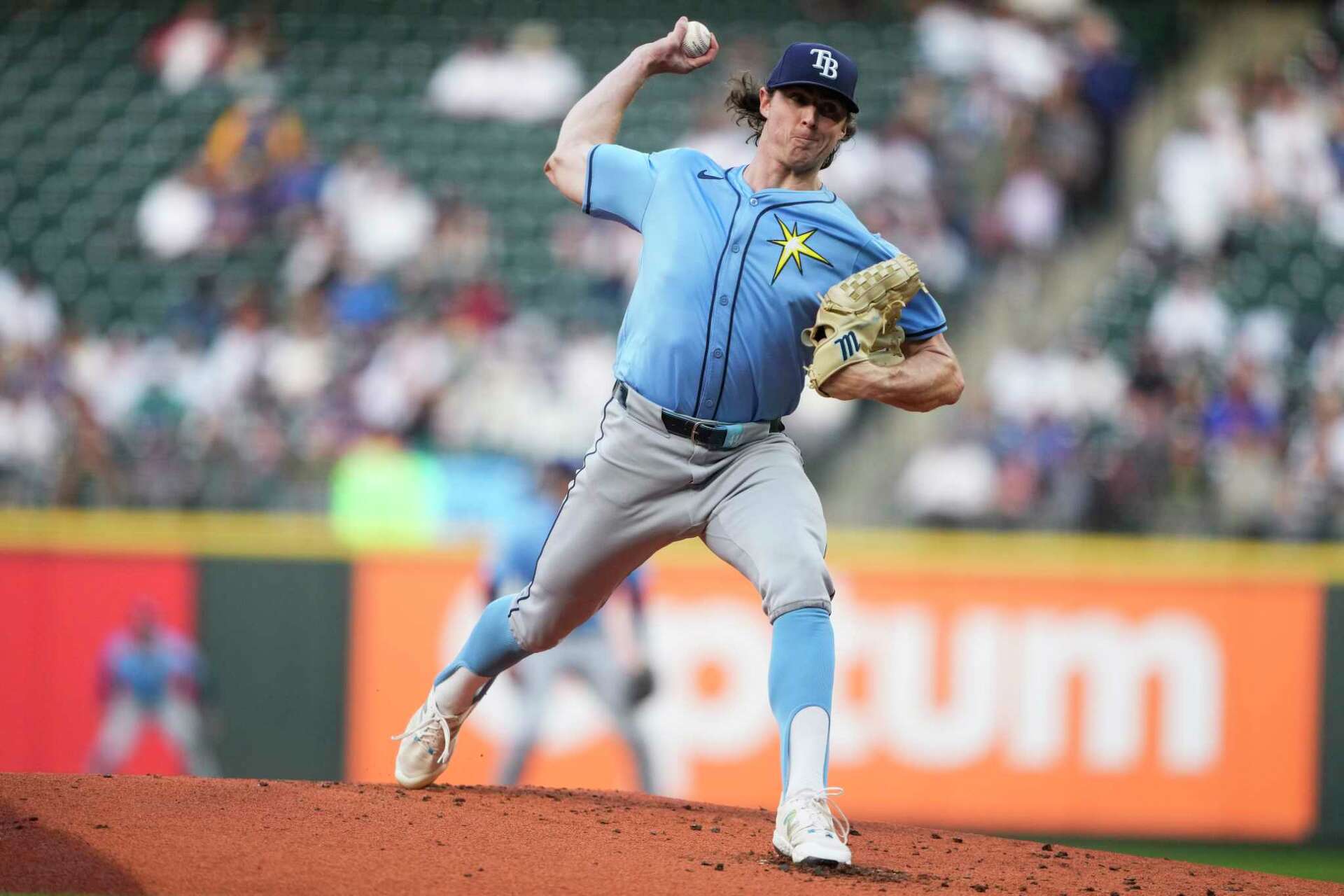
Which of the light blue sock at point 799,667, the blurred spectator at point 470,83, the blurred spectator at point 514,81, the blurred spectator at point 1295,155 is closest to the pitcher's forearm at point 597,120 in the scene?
the light blue sock at point 799,667

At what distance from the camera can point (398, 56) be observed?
11789 millimetres

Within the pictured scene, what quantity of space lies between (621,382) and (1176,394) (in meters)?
6.07

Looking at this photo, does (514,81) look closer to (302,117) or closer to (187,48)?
(302,117)

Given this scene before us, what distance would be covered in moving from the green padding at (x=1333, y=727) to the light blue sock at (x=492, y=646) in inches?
209

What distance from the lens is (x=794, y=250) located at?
390 cm

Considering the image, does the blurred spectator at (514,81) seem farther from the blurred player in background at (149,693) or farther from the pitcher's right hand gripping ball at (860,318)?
the pitcher's right hand gripping ball at (860,318)

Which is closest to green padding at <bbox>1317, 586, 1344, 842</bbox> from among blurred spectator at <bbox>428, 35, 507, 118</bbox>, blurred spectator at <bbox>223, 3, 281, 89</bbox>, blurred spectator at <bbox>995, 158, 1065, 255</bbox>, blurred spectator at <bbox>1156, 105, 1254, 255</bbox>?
blurred spectator at <bbox>1156, 105, 1254, 255</bbox>

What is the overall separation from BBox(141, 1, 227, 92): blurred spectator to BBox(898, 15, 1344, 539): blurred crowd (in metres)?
5.86

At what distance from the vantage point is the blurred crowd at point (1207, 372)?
28.4 ft

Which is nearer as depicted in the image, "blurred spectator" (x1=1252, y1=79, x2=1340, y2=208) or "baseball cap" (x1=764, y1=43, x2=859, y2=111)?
"baseball cap" (x1=764, y1=43, x2=859, y2=111)

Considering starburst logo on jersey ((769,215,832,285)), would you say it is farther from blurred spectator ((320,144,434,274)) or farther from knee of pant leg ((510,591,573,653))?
blurred spectator ((320,144,434,274))

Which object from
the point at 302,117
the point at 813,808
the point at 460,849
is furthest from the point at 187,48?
the point at 813,808

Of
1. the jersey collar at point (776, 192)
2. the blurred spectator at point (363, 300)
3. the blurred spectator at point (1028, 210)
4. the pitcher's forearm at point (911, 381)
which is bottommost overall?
the pitcher's forearm at point (911, 381)

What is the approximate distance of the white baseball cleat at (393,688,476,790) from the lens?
454 centimetres
